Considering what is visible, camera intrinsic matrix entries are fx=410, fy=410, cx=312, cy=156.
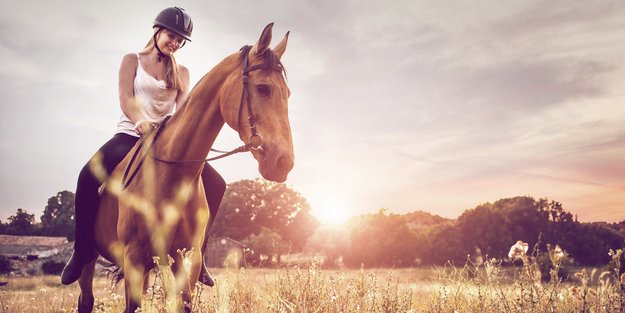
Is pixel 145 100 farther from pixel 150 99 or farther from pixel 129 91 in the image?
pixel 129 91

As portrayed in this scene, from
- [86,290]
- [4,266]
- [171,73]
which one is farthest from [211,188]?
[4,266]

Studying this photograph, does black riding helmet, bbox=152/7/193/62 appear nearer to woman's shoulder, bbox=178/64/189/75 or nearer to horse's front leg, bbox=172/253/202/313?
woman's shoulder, bbox=178/64/189/75

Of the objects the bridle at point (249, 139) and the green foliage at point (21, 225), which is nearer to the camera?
the bridle at point (249, 139)

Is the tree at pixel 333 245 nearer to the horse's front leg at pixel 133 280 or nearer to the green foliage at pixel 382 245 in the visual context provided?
the green foliage at pixel 382 245

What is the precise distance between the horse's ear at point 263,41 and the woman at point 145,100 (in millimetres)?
1220

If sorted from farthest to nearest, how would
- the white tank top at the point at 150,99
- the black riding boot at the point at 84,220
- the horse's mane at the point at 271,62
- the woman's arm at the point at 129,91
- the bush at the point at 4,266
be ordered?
the bush at the point at 4,266, the black riding boot at the point at 84,220, the white tank top at the point at 150,99, the woman's arm at the point at 129,91, the horse's mane at the point at 271,62

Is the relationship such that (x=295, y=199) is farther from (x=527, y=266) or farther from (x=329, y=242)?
(x=527, y=266)

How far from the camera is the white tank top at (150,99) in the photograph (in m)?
4.74

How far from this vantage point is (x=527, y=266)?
401 cm

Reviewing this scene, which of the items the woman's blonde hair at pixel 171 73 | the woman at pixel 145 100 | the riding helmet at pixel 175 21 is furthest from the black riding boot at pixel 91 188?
the riding helmet at pixel 175 21

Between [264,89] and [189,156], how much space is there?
3.55 feet

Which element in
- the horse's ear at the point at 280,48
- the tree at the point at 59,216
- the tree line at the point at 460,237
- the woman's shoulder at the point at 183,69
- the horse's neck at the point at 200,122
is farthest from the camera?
the tree at the point at 59,216

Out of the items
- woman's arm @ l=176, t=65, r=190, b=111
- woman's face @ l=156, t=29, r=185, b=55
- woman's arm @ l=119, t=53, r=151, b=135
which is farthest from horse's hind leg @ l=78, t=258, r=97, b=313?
woman's face @ l=156, t=29, r=185, b=55

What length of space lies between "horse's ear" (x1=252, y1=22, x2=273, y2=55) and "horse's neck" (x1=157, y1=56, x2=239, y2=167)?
31 centimetres
